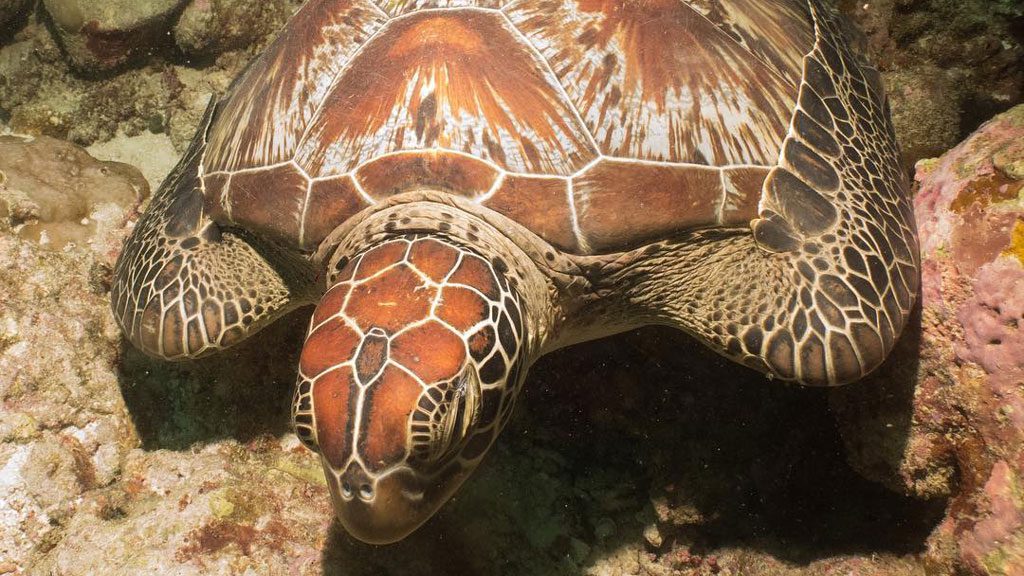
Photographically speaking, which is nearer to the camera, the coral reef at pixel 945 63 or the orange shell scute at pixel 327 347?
the orange shell scute at pixel 327 347

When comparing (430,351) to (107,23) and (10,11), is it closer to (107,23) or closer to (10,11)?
(107,23)

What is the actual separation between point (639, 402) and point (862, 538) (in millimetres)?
1045

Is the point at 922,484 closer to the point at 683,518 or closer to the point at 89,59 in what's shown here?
the point at 683,518

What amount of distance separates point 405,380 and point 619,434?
133 centimetres

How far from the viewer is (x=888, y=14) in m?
3.25

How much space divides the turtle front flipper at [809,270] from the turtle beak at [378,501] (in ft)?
3.57

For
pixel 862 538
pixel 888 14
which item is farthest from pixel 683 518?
pixel 888 14

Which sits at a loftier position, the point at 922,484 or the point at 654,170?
the point at 654,170

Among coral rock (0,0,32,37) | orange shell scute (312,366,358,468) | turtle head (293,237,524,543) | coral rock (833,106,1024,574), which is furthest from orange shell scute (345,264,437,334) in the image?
coral rock (0,0,32,37)

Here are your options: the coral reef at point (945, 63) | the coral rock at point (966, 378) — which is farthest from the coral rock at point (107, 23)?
the coral rock at point (966, 378)

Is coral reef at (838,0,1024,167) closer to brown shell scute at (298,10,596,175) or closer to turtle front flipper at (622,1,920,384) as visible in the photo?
turtle front flipper at (622,1,920,384)

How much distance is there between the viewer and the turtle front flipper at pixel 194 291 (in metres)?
2.34

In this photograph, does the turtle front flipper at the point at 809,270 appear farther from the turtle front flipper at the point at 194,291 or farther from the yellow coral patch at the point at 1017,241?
the turtle front flipper at the point at 194,291

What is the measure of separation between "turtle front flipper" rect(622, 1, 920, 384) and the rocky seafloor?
19cm
